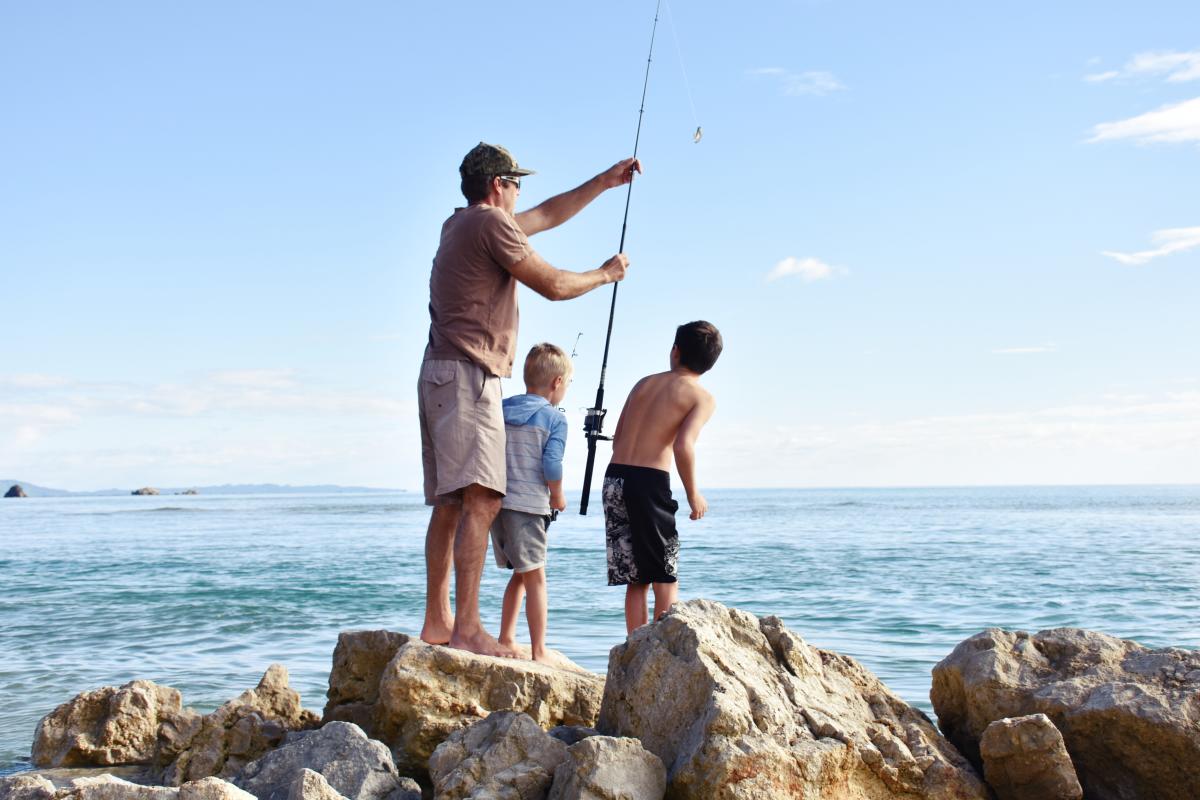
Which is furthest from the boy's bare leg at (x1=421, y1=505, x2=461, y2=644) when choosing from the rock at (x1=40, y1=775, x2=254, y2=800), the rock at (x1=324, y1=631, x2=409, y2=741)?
the rock at (x1=40, y1=775, x2=254, y2=800)

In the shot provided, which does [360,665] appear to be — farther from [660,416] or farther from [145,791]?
[145,791]

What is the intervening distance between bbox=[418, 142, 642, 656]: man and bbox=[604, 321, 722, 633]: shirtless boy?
0.55m

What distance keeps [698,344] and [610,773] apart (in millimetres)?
2291

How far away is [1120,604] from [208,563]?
38.3 feet

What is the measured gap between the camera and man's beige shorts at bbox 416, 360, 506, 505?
14.2ft

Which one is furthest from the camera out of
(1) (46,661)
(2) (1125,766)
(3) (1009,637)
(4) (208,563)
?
(4) (208,563)

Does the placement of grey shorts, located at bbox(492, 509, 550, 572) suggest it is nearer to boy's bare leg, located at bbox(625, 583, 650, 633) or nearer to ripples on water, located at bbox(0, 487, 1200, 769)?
boy's bare leg, located at bbox(625, 583, 650, 633)

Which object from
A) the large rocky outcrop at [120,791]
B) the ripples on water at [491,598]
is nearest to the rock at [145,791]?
the large rocky outcrop at [120,791]

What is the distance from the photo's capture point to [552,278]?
14.4ft

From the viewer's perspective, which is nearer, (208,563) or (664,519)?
(664,519)

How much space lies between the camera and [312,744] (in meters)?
3.61

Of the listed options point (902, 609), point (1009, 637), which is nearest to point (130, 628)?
point (902, 609)

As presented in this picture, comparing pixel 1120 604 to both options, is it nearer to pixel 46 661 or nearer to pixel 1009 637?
pixel 1009 637

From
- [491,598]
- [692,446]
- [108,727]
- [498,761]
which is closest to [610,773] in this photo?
[498,761]
